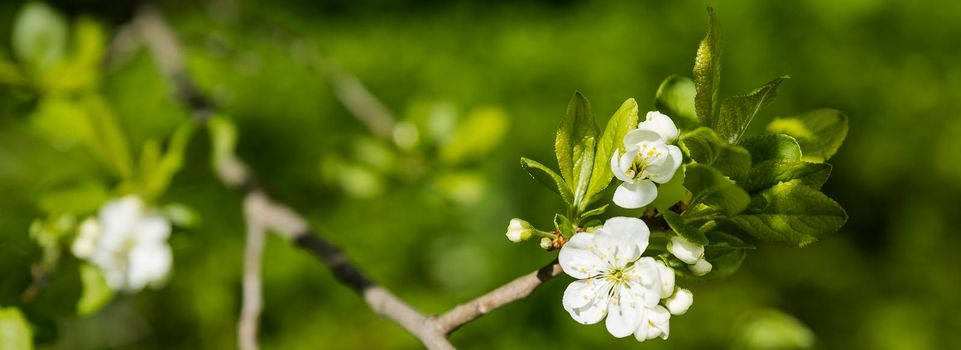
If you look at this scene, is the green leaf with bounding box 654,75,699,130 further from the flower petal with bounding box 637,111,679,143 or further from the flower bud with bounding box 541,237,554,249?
the flower bud with bounding box 541,237,554,249

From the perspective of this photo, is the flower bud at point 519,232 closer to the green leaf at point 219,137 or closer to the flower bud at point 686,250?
the flower bud at point 686,250

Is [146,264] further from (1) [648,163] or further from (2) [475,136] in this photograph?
(1) [648,163]

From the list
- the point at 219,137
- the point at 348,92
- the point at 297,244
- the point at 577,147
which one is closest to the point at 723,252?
the point at 577,147

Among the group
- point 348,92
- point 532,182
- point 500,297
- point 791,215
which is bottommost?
point 532,182

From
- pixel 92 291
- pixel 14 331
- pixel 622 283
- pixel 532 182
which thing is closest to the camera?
pixel 622 283

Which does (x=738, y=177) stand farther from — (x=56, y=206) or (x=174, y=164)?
(x=56, y=206)

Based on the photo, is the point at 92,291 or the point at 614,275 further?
the point at 92,291
